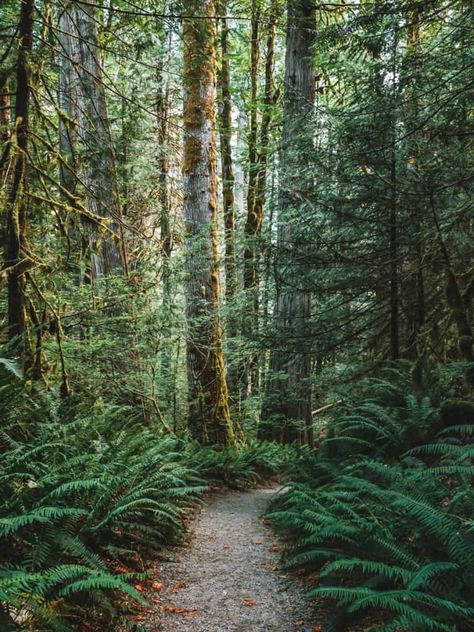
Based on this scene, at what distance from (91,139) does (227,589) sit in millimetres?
5788

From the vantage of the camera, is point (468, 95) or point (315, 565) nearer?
point (315, 565)

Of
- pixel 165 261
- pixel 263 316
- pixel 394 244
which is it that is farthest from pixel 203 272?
pixel 394 244

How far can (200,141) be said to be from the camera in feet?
30.7

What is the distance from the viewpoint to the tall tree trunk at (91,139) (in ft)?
16.9

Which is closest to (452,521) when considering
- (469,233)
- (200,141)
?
(469,233)

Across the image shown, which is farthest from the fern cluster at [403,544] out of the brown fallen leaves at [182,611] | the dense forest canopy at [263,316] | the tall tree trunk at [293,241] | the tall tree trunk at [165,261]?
the tall tree trunk at [165,261]

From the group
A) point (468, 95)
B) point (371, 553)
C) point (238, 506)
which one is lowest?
point (238, 506)

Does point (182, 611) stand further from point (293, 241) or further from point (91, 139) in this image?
point (91, 139)

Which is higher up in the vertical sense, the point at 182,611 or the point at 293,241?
the point at 293,241

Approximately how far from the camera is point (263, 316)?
27.3 ft

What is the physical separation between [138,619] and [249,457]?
5.79m

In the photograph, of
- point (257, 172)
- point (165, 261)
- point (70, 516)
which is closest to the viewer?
point (70, 516)

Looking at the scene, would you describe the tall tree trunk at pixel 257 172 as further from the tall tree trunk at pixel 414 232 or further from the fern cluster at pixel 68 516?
the fern cluster at pixel 68 516

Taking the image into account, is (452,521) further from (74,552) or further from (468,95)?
(468,95)
